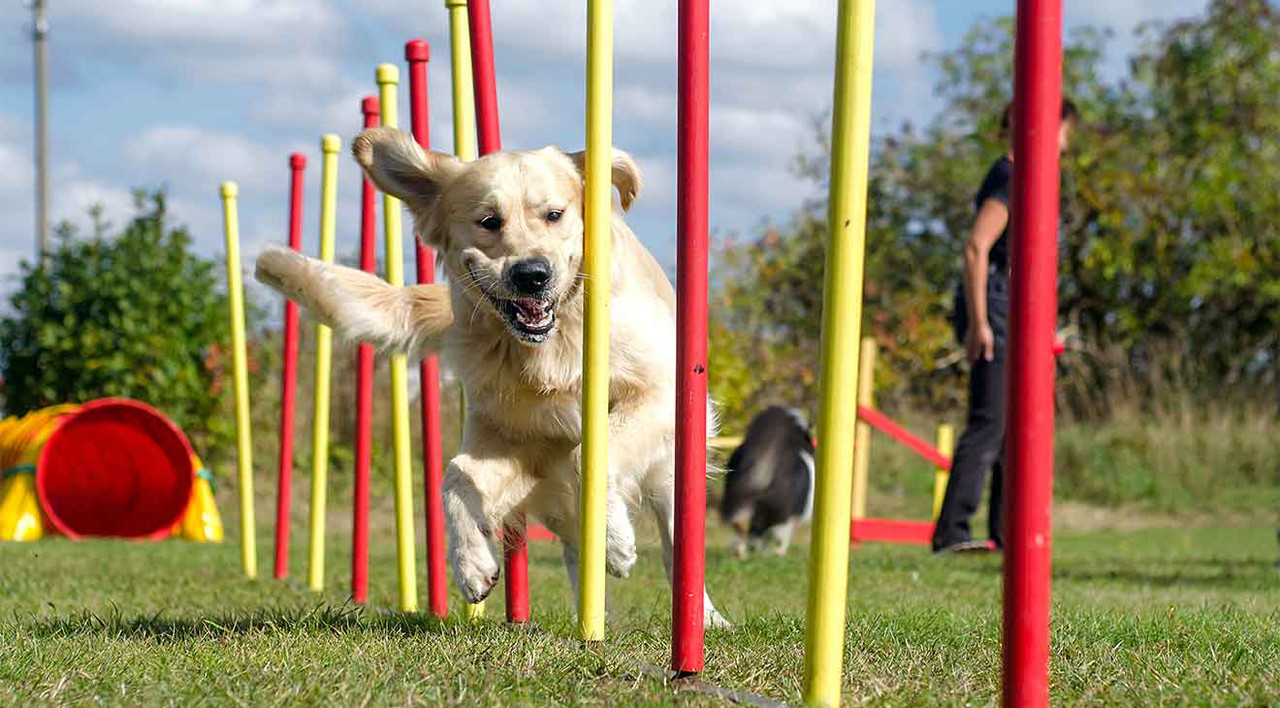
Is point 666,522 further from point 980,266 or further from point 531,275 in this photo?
point 980,266

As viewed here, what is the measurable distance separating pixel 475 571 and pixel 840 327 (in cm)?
149

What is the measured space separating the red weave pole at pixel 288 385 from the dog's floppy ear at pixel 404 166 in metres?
2.06

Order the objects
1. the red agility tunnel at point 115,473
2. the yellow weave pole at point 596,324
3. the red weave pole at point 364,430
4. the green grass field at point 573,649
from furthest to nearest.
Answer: the red agility tunnel at point 115,473 → the red weave pole at point 364,430 → the yellow weave pole at point 596,324 → the green grass field at point 573,649

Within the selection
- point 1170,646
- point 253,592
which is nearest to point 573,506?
point 1170,646

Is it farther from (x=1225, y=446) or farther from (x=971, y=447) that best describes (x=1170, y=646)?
(x=1225, y=446)

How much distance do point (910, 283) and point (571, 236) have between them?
1264 cm

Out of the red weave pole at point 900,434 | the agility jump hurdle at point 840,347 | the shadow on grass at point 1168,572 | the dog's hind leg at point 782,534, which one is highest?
the agility jump hurdle at point 840,347

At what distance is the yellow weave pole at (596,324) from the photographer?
9.46 ft

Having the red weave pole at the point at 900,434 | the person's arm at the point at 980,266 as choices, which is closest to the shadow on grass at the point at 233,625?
the person's arm at the point at 980,266

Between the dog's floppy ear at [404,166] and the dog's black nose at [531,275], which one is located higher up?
the dog's floppy ear at [404,166]

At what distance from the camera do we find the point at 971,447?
6965mm

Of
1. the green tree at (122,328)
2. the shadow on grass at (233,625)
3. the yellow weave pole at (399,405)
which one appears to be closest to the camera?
the shadow on grass at (233,625)

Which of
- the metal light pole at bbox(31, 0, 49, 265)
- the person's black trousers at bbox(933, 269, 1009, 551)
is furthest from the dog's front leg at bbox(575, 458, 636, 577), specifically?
the metal light pole at bbox(31, 0, 49, 265)

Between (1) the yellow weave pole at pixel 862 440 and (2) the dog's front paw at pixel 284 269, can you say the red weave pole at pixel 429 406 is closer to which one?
(2) the dog's front paw at pixel 284 269
